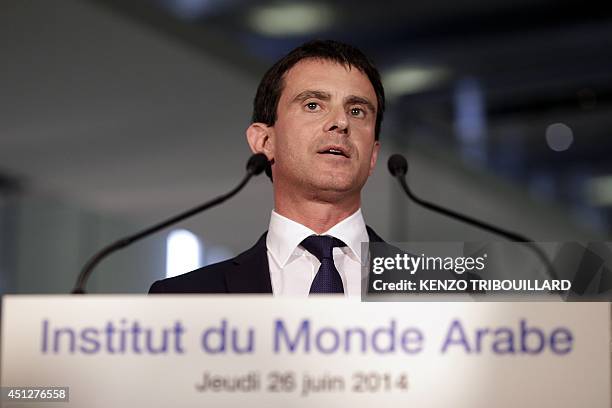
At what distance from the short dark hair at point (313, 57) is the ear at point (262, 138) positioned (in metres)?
0.01

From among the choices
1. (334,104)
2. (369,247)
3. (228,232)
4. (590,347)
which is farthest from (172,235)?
(590,347)

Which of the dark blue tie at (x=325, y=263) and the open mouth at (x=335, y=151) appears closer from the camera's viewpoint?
the dark blue tie at (x=325, y=263)

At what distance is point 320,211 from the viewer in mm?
1876

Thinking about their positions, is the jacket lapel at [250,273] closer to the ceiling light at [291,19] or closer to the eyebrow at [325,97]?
the eyebrow at [325,97]

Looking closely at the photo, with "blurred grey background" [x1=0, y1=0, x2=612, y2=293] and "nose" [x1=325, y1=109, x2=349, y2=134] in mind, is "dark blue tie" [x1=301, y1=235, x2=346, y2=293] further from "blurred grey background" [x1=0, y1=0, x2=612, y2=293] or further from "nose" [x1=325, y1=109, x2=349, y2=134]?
"blurred grey background" [x1=0, y1=0, x2=612, y2=293]

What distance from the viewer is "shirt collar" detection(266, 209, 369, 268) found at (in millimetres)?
1791

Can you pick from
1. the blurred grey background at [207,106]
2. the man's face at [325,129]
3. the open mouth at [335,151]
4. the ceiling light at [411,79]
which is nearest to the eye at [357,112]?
the man's face at [325,129]

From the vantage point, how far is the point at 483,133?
6.56 m

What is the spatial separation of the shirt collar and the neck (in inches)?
0.7

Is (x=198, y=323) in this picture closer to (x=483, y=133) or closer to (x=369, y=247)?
(x=369, y=247)

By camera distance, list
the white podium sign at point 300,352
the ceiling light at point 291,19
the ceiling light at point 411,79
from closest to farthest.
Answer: the white podium sign at point 300,352
the ceiling light at point 291,19
the ceiling light at point 411,79

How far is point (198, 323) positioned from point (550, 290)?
54cm

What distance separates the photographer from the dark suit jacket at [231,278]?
1742 mm

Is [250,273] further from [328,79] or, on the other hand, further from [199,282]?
[328,79]
